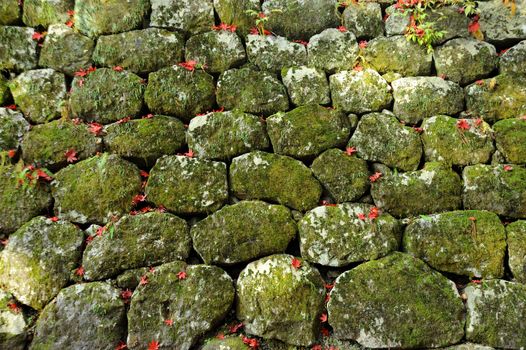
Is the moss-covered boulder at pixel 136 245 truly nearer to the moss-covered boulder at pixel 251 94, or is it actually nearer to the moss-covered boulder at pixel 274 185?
the moss-covered boulder at pixel 274 185

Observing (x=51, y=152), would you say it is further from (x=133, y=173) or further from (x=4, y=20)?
(x=4, y=20)

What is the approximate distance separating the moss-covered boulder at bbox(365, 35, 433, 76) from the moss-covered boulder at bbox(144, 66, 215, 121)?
70.5 inches

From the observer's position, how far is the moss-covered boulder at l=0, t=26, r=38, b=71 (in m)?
3.35

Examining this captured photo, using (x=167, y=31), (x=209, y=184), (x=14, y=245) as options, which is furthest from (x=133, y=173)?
(x=167, y=31)

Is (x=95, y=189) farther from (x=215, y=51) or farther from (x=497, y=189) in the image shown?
(x=497, y=189)

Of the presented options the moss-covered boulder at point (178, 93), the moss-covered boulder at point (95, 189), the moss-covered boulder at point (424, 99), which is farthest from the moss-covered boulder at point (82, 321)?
the moss-covered boulder at point (424, 99)

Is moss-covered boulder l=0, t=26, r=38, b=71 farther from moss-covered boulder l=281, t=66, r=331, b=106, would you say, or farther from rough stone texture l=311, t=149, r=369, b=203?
rough stone texture l=311, t=149, r=369, b=203

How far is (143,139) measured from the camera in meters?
3.18

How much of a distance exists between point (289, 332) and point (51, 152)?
261cm

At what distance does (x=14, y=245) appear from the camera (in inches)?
112

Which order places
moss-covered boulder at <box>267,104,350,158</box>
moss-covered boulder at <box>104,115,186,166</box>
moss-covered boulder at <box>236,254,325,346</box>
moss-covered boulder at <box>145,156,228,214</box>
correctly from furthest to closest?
moss-covered boulder at <box>267,104,350,158</box> < moss-covered boulder at <box>104,115,186,166</box> < moss-covered boulder at <box>145,156,228,214</box> < moss-covered boulder at <box>236,254,325,346</box>

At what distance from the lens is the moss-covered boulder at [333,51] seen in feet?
11.9

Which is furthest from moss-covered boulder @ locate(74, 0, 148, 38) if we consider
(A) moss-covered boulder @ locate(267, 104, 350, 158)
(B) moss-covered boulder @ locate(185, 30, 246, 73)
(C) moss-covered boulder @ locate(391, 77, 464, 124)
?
(C) moss-covered boulder @ locate(391, 77, 464, 124)

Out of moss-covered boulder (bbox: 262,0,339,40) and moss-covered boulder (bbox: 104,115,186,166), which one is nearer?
moss-covered boulder (bbox: 104,115,186,166)
